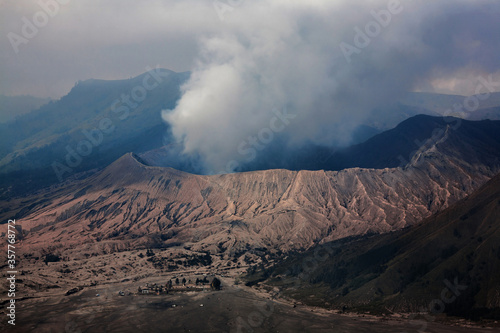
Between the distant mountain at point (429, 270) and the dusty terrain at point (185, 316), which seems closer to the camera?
the dusty terrain at point (185, 316)

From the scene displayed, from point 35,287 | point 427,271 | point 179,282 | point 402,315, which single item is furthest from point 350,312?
point 35,287

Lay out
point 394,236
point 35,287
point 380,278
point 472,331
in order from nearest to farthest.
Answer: point 472,331 < point 380,278 < point 35,287 < point 394,236

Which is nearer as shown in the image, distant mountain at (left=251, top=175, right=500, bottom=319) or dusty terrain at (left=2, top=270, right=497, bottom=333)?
dusty terrain at (left=2, top=270, right=497, bottom=333)

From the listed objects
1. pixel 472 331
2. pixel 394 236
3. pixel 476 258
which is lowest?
pixel 472 331

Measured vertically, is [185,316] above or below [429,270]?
below

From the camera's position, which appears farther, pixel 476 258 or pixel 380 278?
pixel 380 278

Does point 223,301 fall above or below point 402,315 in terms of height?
above

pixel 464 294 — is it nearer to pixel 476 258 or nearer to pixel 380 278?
pixel 476 258

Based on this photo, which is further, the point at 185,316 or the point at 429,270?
the point at 429,270
